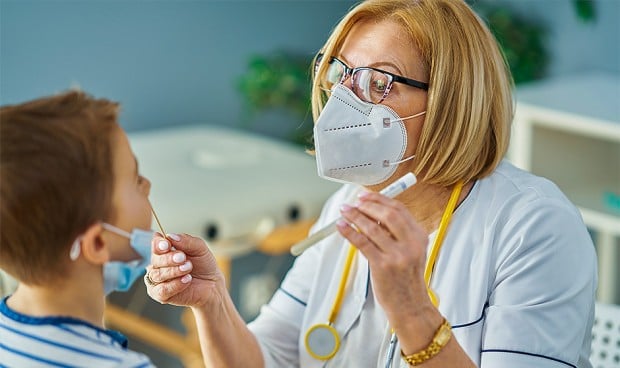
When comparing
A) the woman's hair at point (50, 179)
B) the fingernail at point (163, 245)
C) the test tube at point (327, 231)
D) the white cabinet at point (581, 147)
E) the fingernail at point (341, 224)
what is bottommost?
the white cabinet at point (581, 147)

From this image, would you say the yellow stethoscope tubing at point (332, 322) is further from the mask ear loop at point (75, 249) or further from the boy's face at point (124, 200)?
the mask ear loop at point (75, 249)

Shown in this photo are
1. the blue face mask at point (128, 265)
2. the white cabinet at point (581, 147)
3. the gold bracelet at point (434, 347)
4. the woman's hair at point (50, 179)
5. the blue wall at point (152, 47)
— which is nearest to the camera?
the woman's hair at point (50, 179)

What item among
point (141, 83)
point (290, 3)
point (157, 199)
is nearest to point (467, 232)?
point (157, 199)

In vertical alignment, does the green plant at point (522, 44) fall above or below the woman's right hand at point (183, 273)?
below

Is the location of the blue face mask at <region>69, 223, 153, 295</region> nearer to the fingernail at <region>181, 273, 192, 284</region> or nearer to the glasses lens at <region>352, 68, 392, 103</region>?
the fingernail at <region>181, 273, 192, 284</region>

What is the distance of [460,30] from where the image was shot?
1.61 meters

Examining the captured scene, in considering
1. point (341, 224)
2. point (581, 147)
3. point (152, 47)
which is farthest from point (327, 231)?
point (152, 47)

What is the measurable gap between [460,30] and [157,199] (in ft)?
3.77

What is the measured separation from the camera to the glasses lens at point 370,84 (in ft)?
5.28

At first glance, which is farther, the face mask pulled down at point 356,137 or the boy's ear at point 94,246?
the face mask pulled down at point 356,137

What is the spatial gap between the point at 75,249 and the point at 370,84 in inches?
24.4

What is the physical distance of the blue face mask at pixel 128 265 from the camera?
124cm

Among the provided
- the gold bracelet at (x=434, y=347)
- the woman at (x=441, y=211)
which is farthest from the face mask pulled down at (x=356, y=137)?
the gold bracelet at (x=434, y=347)

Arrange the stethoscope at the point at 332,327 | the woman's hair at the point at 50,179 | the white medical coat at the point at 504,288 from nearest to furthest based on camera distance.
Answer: the woman's hair at the point at 50,179
the white medical coat at the point at 504,288
the stethoscope at the point at 332,327
